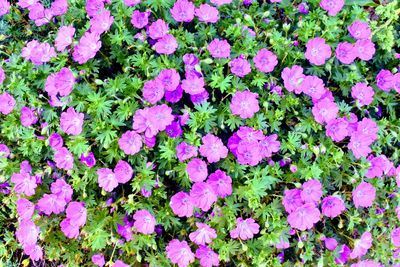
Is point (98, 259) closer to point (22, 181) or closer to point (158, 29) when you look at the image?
point (22, 181)

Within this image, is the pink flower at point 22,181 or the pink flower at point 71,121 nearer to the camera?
the pink flower at point 71,121

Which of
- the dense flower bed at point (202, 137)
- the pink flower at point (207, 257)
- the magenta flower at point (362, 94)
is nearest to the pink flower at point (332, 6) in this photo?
the dense flower bed at point (202, 137)

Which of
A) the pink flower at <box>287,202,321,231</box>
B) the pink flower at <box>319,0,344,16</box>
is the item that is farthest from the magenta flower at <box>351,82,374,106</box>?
the pink flower at <box>287,202,321,231</box>

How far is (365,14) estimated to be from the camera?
3.08 meters

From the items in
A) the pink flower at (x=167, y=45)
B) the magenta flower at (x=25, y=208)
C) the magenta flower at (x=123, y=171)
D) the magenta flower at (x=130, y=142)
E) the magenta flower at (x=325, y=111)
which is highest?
the pink flower at (x=167, y=45)

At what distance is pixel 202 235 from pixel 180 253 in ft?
0.57

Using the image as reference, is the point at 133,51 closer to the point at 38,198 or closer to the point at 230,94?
the point at 230,94

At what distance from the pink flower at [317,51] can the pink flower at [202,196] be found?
39.7 inches

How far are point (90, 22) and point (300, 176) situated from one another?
1.57 m

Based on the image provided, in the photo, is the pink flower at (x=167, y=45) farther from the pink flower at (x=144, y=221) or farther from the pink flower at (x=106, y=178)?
the pink flower at (x=144, y=221)

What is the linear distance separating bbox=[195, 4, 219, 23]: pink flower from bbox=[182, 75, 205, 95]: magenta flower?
40cm

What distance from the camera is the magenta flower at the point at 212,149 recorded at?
2.67 meters

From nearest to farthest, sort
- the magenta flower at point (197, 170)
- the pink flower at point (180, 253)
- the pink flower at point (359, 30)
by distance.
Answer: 1. the magenta flower at point (197, 170)
2. the pink flower at point (180, 253)
3. the pink flower at point (359, 30)

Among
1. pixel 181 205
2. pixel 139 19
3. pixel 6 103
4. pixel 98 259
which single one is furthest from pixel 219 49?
pixel 98 259
